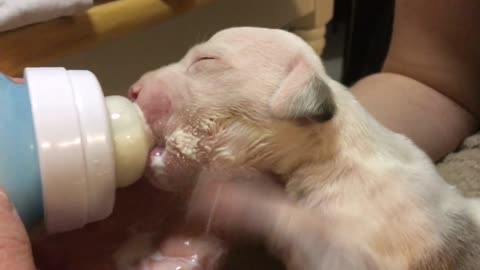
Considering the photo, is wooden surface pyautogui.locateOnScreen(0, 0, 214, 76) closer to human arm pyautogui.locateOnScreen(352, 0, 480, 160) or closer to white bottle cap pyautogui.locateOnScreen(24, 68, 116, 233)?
white bottle cap pyautogui.locateOnScreen(24, 68, 116, 233)

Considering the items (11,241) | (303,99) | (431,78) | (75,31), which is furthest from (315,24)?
(11,241)

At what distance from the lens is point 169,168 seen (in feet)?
1.96

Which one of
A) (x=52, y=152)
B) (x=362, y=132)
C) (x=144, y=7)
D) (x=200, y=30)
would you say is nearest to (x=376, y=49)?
(x=200, y=30)

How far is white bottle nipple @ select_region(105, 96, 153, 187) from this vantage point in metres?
0.55

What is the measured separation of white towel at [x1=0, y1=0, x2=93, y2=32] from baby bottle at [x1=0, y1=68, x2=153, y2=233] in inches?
4.8

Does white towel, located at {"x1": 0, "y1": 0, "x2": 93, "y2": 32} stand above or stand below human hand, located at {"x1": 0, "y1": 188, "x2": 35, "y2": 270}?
above

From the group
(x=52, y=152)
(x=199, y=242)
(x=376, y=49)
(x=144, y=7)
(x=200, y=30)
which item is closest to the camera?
(x=52, y=152)

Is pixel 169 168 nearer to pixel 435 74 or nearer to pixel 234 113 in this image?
pixel 234 113

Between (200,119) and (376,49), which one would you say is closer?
(200,119)

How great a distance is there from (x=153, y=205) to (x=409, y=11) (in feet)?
1.72

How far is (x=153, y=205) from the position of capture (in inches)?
26.9

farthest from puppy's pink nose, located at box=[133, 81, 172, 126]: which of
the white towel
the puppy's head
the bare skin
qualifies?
the bare skin

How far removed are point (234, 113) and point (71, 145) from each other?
14cm

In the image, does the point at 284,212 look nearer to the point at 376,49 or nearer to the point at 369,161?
the point at 369,161
